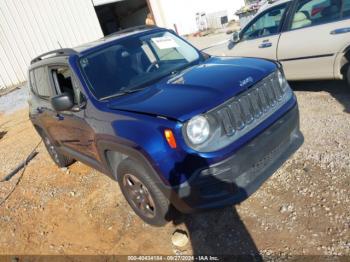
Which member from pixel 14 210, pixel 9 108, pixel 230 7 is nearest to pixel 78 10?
pixel 9 108

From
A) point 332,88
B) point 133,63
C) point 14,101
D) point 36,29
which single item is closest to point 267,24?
point 332,88

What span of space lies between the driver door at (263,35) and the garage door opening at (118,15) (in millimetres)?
18342

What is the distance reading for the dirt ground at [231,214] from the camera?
10.1ft

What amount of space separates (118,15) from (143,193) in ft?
82.5

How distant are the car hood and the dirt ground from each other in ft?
4.13

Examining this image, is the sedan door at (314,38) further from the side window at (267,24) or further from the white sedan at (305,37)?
the side window at (267,24)

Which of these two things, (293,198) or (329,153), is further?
(329,153)

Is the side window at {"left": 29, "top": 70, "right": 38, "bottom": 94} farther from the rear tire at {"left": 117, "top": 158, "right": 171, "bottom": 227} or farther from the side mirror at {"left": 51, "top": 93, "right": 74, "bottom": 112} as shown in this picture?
the rear tire at {"left": 117, "top": 158, "right": 171, "bottom": 227}

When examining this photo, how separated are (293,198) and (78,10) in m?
15.7

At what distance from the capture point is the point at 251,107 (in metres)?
3.18

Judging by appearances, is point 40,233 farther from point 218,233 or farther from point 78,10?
point 78,10

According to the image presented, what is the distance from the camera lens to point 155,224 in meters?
3.53

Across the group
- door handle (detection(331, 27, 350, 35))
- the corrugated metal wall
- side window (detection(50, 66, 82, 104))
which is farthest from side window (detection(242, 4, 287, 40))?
the corrugated metal wall

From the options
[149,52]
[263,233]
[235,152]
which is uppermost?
[149,52]
